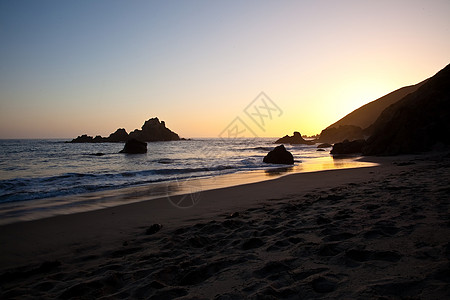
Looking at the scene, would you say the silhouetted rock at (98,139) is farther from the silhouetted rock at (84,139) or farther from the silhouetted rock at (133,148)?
the silhouetted rock at (133,148)

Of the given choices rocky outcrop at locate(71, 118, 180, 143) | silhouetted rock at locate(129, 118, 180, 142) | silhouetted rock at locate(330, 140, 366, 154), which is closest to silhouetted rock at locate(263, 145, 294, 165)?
silhouetted rock at locate(330, 140, 366, 154)

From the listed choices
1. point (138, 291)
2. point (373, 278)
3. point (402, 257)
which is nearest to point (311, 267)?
point (373, 278)

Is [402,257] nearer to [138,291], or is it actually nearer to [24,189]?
[138,291]

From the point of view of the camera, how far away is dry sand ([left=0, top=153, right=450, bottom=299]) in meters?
2.44

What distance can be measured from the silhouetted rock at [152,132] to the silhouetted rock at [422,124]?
86.6 metres

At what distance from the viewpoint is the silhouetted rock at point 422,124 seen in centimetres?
2023

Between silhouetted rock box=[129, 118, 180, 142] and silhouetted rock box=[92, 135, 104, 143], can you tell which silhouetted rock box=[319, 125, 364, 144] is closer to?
silhouetted rock box=[129, 118, 180, 142]

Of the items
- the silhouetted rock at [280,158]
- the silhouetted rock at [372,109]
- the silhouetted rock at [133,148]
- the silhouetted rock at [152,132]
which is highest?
the silhouetted rock at [372,109]

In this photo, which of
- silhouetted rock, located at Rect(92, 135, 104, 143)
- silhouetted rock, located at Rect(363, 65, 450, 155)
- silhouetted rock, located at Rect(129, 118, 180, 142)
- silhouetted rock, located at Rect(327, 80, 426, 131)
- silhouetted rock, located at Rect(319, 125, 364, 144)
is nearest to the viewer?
silhouetted rock, located at Rect(363, 65, 450, 155)

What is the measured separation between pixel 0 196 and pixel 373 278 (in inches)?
459

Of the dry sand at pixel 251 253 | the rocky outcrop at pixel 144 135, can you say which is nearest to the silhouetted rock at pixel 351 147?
the dry sand at pixel 251 253

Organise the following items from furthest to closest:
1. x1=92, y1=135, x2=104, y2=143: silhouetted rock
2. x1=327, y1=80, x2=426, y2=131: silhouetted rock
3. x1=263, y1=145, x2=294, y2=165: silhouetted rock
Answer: x1=327, y1=80, x2=426, y2=131: silhouetted rock
x1=92, y1=135, x2=104, y2=143: silhouetted rock
x1=263, y1=145, x2=294, y2=165: silhouetted rock

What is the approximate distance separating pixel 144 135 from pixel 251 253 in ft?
334

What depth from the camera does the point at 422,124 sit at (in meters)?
21.1
